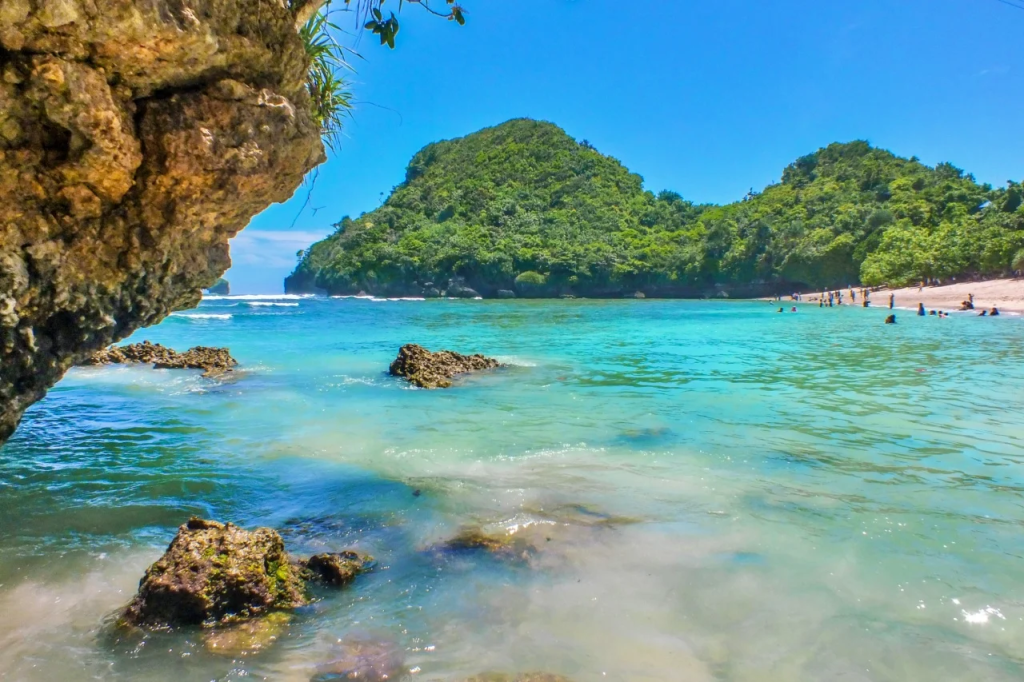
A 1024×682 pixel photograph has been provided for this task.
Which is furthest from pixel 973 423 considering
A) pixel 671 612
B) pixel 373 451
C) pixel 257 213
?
pixel 257 213

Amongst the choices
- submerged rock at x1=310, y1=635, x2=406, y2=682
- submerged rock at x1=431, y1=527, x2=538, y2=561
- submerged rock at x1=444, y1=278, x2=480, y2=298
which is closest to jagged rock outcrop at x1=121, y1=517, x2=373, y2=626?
submerged rock at x1=310, y1=635, x2=406, y2=682

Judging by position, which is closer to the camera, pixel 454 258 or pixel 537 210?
pixel 454 258

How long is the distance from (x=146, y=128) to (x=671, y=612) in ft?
16.6

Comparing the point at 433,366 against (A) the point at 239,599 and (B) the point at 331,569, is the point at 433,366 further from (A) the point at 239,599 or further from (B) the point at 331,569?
(A) the point at 239,599

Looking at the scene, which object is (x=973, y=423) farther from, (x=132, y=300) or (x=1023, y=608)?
(x=132, y=300)

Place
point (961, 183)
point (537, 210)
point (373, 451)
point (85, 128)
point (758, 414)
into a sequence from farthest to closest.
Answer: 1. point (537, 210)
2. point (961, 183)
3. point (758, 414)
4. point (373, 451)
5. point (85, 128)

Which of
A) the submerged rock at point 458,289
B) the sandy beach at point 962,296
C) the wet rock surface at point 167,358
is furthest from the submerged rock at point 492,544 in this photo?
the submerged rock at point 458,289

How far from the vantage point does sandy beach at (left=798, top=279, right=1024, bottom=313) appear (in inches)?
1719

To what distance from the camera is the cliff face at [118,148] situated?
3.43 metres

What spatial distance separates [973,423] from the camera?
31.0 ft

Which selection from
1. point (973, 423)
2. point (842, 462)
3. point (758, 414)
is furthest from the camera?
point (758, 414)

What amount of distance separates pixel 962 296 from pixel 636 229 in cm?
8362

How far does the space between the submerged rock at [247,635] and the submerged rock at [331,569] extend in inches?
18.8

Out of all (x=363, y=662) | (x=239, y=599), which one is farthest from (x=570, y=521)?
(x=239, y=599)
